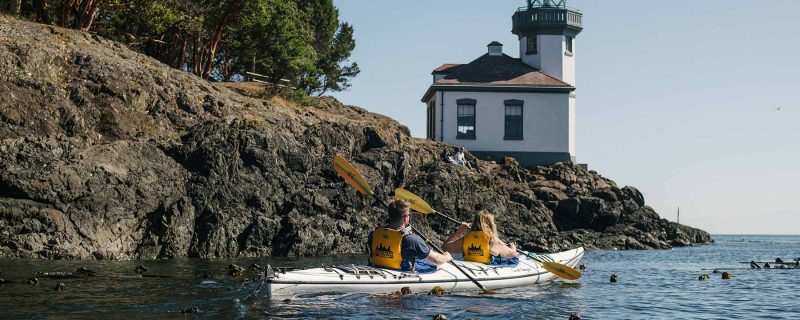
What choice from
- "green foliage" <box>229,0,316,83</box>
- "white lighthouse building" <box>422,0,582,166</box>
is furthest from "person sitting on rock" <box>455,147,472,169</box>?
"green foliage" <box>229,0,316,83</box>

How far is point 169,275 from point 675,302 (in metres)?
12.7

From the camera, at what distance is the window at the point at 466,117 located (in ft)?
176

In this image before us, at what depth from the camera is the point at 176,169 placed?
33031 mm

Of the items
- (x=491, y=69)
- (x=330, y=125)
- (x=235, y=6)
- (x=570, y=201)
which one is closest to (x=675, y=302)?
(x=330, y=125)

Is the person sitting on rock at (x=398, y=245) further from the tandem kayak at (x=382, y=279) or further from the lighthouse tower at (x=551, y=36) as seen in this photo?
the lighthouse tower at (x=551, y=36)

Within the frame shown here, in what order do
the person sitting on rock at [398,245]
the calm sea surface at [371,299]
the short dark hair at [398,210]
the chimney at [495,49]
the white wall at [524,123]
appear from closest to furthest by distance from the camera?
the calm sea surface at [371,299], the short dark hair at [398,210], the person sitting on rock at [398,245], the white wall at [524,123], the chimney at [495,49]

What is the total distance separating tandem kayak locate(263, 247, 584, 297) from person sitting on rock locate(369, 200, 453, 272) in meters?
0.21

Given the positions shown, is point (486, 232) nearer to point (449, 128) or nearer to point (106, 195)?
point (106, 195)

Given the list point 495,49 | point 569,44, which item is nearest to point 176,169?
point 495,49

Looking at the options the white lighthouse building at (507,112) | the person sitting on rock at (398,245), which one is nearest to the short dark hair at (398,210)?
the person sitting on rock at (398,245)

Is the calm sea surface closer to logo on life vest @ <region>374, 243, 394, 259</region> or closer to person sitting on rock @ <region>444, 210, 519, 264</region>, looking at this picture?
logo on life vest @ <region>374, 243, 394, 259</region>

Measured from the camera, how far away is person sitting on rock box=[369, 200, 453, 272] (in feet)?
57.4

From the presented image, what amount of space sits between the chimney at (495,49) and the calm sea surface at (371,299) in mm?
31813

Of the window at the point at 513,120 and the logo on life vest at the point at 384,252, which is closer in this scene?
the logo on life vest at the point at 384,252
